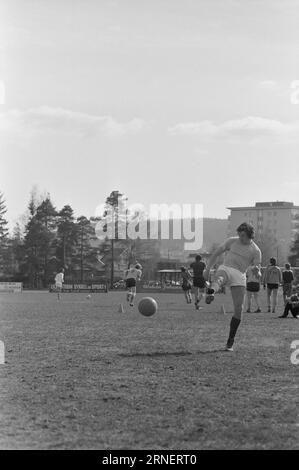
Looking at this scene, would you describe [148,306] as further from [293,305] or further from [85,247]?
[85,247]

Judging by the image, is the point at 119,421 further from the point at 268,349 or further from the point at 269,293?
the point at 269,293

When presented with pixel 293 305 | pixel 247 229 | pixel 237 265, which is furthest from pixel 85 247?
pixel 247 229

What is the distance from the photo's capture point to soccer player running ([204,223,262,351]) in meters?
12.3

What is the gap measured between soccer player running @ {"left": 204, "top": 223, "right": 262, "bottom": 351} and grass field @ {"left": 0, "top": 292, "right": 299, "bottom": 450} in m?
0.84

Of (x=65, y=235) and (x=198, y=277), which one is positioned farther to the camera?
(x=65, y=235)

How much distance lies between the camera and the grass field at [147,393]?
236 inches

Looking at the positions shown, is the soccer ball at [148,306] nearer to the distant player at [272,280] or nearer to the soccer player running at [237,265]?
the distant player at [272,280]

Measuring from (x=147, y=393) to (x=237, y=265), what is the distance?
4.82m

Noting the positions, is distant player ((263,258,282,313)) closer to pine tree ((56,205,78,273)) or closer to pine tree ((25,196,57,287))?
pine tree ((25,196,57,287))

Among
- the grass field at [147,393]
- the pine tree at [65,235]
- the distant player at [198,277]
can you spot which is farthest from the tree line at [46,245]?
the grass field at [147,393]

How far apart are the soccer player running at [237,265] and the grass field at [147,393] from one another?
84cm

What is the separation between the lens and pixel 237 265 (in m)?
12.4
